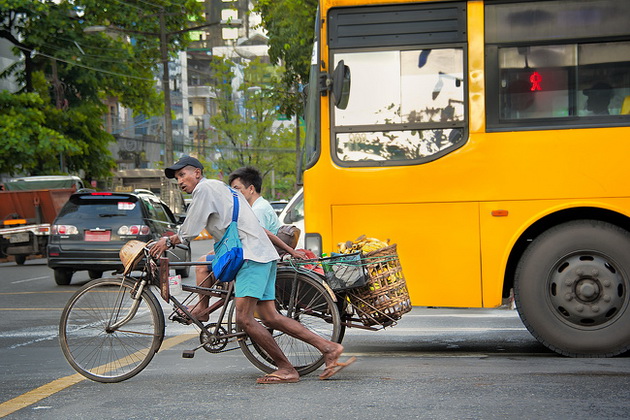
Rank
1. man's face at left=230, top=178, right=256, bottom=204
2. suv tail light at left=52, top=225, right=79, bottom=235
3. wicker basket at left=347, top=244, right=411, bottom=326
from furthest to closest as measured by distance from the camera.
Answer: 1. suv tail light at left=52, top=225, right=79, bottom=235
2. man's face at left=230, top=178, right=256, bottom=204
3. wicker basket at left=347, top=244, right=411, bottom=326

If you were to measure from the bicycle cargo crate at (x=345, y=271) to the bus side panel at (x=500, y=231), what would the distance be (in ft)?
4.77

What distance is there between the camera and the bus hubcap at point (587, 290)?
7770 mm

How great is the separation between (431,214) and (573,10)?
195 cm

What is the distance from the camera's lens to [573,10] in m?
8.04

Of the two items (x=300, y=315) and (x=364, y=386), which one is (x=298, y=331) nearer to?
(x=300, y=315)

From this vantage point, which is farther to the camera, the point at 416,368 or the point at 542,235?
the point at 542,235

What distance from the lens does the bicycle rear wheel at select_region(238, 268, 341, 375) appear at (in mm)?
6988

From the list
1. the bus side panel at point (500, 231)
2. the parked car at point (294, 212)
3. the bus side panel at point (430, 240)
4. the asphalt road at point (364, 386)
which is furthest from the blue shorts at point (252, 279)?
the parked car at point (294, 212)

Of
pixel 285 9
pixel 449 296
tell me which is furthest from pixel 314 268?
pixel 285 9

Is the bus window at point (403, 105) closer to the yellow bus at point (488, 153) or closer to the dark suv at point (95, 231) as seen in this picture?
the yellow bus at point (488, 153)

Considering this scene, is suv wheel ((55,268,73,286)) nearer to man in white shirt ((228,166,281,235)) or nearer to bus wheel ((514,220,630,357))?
man in white shirt ((228,166,281,235))

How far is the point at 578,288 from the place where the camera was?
785 centimetres

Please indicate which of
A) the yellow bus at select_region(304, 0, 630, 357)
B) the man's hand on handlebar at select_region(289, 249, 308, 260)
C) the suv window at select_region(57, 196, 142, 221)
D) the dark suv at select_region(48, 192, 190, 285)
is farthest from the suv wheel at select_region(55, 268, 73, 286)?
the man's hand on handlebar at select_region(289, 249, 308, 260)

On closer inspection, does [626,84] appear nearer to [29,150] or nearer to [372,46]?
[372,46]
